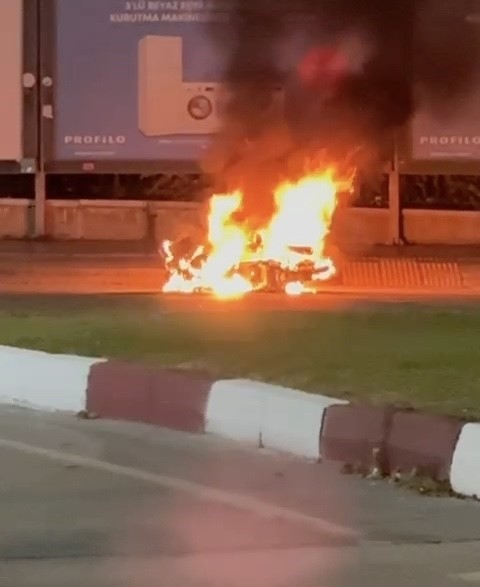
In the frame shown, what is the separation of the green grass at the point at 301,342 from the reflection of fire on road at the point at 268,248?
1880mm

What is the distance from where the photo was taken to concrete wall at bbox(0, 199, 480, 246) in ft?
61.3

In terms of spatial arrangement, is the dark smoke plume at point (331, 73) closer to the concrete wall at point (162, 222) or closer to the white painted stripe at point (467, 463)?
the concrete wall at point (162, 222)

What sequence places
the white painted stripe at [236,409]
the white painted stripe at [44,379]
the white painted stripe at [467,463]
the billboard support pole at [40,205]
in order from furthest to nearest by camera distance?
1. the billboard support pole at [40,205]
2. the white painted stripe at [44,379]
3. the white painted stripe at [236,409]
4. the white painted stripe at [467,463]

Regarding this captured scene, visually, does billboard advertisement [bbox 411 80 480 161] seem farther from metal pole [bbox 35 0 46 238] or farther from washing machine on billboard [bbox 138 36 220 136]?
metal pole [bbox 35 0 46 238]

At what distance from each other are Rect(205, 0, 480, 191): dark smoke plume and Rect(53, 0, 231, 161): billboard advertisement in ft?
2.03

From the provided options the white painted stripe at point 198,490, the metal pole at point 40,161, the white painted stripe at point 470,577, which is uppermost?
the metal pole at point 40,161

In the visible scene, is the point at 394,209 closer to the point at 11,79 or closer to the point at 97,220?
the point at 97,220

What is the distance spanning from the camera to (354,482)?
255 inches

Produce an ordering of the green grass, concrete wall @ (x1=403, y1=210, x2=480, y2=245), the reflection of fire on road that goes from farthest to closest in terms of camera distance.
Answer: concrete wall @ (x1=403, y1=210, x2=480, y2=245), the reflection of fire on road, the green grass

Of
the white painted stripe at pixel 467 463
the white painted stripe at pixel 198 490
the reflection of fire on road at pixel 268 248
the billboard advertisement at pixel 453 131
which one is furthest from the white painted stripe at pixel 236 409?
the billboard advertisement at pixel 453 131

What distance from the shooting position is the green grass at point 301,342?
7605mm

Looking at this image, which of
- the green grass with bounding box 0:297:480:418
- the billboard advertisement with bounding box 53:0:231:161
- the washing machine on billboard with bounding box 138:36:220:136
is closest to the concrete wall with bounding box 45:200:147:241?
the billboard advertisement with bounding box 53:0:231:161

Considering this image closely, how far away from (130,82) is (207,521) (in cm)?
1322

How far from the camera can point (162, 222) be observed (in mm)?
18922
